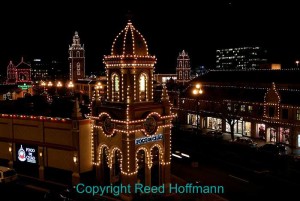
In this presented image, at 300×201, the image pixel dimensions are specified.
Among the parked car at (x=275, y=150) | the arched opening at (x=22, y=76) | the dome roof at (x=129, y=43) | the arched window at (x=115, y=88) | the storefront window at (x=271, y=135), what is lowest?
the parked car at (x=275, y=150)

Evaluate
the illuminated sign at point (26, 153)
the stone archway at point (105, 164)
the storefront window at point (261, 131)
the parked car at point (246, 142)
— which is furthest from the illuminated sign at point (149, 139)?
the storefront window at point (261, 131)

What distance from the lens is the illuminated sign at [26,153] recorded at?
32.3 m

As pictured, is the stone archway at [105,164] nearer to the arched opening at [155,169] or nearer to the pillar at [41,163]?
the arched opening at [155,169]

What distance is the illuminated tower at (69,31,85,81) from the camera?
104056 millimetres

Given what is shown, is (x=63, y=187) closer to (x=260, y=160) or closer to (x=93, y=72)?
(x=260, y=160)

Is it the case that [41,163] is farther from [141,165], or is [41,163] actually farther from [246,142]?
[246,142]

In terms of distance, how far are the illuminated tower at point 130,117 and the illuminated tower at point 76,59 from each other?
77.8 m

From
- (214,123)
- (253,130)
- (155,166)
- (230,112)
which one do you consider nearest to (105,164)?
(155,166)

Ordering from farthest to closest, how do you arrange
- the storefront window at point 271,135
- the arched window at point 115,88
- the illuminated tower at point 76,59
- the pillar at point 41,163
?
A: the illuminated tower at point 76,59, the storefront window at point 271,135, the pillar at point 41,163, the arched window at point 115,88

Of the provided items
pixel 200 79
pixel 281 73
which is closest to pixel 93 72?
pixel 200 79

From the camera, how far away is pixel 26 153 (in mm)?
32688

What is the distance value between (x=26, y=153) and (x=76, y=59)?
74564 millimetres

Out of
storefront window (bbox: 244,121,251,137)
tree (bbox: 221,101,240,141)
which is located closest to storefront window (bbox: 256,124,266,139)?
storefront window (bbox: 244,121,251,137)

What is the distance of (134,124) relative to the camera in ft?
87.0
